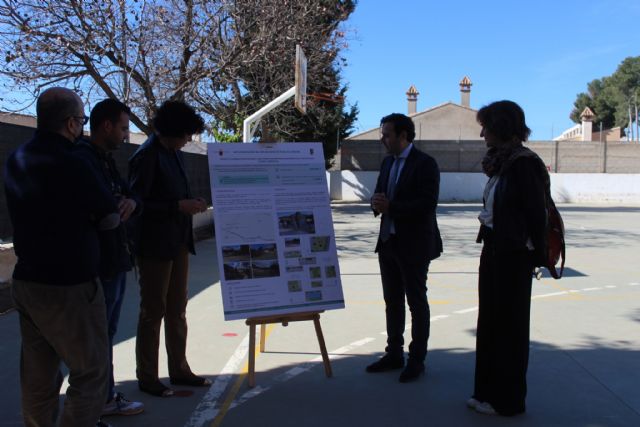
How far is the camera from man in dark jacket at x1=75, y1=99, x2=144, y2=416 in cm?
329

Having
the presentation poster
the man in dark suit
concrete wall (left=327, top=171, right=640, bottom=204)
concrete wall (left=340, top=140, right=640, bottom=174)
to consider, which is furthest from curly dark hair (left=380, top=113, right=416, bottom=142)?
concrete wall (left=340, top=140, right=640, bottom=174)

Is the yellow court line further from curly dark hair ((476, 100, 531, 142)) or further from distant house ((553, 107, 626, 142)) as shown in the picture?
distant house ((553, 107, 626, 142))

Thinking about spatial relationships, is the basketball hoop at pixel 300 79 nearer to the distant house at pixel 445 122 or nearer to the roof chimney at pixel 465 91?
the distant house at pixel 445 122

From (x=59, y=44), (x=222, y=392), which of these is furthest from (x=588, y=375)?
(x=59, y=44)

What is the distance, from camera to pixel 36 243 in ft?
8.77

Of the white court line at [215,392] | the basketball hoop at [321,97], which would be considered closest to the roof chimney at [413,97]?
Result: the basketball hoop at [321,97]

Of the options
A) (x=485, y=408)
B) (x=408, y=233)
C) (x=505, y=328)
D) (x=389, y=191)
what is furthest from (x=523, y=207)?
(x=485, y=408)

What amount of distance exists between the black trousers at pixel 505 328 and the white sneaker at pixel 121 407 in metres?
2.32

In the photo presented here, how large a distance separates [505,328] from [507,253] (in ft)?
1.66

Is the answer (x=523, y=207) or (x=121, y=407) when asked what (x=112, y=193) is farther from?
(x=523, y=207)

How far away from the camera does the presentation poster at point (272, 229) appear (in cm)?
441

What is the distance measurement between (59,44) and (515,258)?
39.0ft

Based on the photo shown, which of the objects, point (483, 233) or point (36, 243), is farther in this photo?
point (483, 233)

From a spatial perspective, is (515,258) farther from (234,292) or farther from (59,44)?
(59,44)
